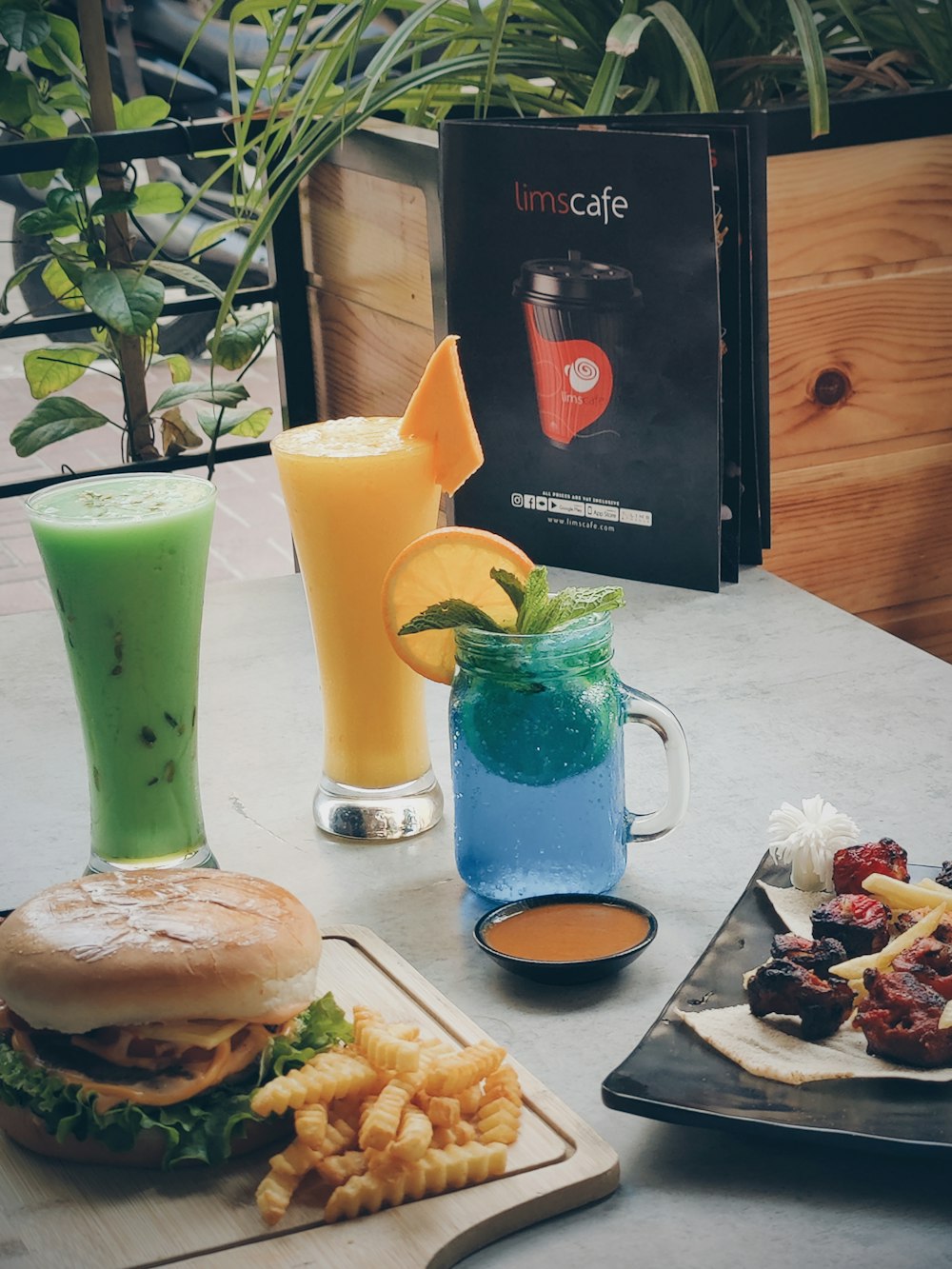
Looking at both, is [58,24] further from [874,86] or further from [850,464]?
[850,464]

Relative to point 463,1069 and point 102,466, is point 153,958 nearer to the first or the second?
point 463,1069

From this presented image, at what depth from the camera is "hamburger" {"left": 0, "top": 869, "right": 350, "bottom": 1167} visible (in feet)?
2.68

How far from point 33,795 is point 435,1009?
49cm

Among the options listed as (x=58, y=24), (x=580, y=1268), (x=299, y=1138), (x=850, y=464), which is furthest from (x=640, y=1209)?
(x=58, y=24)

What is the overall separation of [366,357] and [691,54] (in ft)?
1.98

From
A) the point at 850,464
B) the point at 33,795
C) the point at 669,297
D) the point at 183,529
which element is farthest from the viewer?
the point at 850,464

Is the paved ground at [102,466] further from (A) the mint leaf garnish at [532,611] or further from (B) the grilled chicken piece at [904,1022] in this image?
(B) the grilled chicken piece at [904,1022]

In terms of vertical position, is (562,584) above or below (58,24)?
below

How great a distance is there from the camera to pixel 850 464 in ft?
6.21

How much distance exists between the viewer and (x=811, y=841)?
3.38 feet

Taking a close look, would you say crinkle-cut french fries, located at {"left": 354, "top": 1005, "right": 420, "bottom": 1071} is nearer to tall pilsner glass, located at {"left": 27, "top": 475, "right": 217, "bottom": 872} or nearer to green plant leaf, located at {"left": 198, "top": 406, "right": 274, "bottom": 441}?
tall pilsner glass, located at {"left": 27, "top": 475, "right": 217, "bottom": 872}

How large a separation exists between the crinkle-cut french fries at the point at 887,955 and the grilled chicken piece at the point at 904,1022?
1.1 inches

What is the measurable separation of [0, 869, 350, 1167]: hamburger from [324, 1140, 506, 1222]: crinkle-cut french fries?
7 cm

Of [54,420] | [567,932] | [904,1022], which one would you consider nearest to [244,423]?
[54,420]
